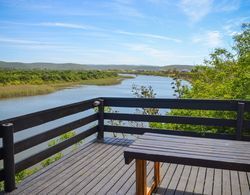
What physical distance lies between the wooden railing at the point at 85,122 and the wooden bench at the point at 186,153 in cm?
126

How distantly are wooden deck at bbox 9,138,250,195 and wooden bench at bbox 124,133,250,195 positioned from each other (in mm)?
349

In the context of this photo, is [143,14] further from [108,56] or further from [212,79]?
[108,56]

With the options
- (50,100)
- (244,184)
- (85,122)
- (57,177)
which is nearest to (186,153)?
(244,184)

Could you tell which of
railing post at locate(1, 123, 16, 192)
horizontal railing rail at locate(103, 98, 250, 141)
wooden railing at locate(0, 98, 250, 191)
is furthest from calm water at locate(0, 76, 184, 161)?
railing post at locate(1, 123, 16, 192)

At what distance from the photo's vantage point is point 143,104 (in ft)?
14.9

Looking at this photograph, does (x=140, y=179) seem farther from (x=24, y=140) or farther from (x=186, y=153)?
(x=24, y=140)

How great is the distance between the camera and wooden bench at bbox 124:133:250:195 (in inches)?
85.1

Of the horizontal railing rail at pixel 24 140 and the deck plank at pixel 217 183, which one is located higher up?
the horizontal railing rail at pixel 24 140

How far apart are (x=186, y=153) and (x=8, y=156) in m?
1.75

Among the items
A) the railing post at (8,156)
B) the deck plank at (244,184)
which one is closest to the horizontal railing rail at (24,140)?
the railing post at (8,156)

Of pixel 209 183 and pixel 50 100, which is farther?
pixel 50 100

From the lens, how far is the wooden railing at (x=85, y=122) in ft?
9.11

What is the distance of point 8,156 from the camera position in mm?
2756

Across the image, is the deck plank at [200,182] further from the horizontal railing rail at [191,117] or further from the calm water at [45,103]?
the calm water at [45,103]
